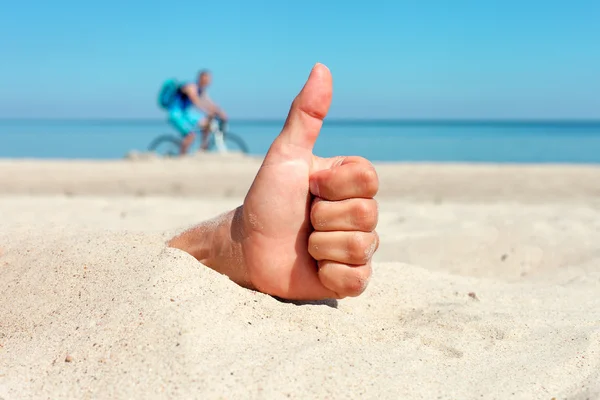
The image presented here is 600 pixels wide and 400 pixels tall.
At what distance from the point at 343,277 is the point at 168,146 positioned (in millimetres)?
7967

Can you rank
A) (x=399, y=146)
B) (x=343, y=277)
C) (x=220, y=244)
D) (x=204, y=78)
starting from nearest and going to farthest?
(x=343, y=277), (x=220, y=244), (x=204, y=78), (x=399, y=146)

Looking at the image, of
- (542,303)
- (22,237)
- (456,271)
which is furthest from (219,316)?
(456,271)

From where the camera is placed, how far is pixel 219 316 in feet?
4.76

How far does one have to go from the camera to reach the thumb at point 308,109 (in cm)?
164

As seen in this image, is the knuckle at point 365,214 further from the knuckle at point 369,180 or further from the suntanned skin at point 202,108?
the suntanned skin at point 202,108

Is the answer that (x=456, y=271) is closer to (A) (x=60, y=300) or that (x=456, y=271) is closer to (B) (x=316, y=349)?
(B) (x=316, y=349)

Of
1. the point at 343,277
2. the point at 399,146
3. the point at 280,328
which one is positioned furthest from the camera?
the point at 399,146

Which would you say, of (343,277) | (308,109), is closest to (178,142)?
(308,109)

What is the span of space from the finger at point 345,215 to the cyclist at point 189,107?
6.82m

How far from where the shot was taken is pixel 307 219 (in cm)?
164

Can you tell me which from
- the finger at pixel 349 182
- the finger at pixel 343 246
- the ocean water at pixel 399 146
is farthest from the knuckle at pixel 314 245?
the ocean water at pixel 399 146

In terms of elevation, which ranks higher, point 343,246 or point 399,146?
point 343,246

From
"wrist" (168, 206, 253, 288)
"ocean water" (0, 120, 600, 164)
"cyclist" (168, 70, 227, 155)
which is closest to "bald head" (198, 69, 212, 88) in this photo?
"cyclist" (168, 70, 227, 155)

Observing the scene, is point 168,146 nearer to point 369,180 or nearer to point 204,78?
point 204,78
